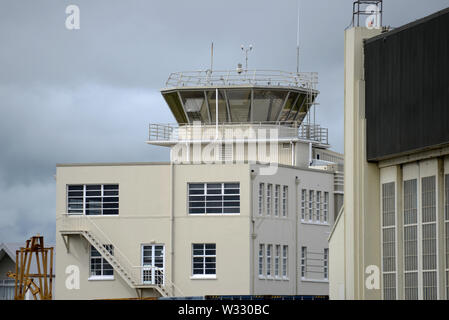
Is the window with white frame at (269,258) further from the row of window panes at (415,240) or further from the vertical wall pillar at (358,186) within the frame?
the row of window panes at (415,240)

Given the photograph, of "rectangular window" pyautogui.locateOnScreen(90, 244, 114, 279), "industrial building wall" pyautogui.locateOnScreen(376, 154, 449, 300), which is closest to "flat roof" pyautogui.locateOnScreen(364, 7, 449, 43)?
"industrial building wall" pyautogui.locateOnScreen(376, 154, 449, 300)

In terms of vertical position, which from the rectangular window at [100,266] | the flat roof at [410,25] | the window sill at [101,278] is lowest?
the window sill at [101,278]

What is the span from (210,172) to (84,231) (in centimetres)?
773

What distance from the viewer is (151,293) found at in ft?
200

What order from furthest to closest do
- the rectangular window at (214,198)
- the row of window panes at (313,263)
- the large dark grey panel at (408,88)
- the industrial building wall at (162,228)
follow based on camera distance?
the row of window panes at (313,263), the rectangular window at (214,198), the industrial building wall at (162,228), the large dark grey panel at (408,88)

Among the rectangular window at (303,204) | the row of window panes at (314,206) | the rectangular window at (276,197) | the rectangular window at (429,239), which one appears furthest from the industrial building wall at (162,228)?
the rectangular window at (429,239)

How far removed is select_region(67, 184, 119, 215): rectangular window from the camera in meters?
62.8

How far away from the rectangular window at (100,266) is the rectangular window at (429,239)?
94.8 feet

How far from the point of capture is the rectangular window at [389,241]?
38125 mm

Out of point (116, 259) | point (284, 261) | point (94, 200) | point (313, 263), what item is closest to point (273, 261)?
point (284, 261)

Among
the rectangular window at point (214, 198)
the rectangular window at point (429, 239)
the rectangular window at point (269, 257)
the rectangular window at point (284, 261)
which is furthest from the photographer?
the rectangular window at point (284, 261)

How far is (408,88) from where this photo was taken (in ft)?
118

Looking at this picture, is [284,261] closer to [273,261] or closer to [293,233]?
[273,261]
